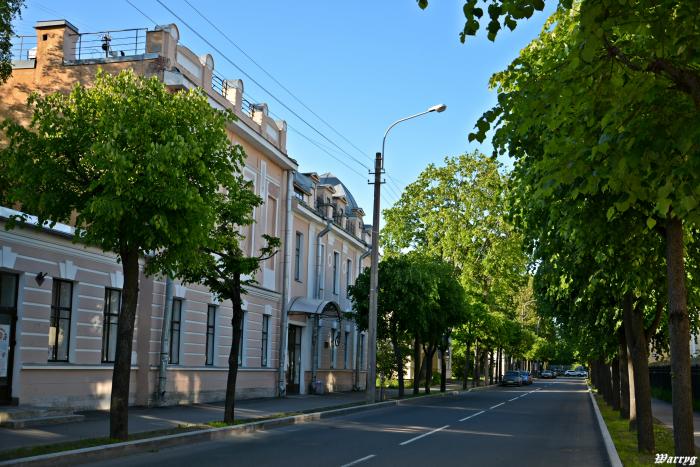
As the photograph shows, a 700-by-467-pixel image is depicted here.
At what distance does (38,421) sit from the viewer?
16.4 meters

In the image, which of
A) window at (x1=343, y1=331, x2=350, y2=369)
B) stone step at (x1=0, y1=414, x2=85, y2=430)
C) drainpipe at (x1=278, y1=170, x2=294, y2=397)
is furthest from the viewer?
window at (x1=343, y1=331, x2=350, y2=369)

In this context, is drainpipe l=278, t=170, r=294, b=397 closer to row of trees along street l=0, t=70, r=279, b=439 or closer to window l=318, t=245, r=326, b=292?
window l=318, t=245, r=326, b=292

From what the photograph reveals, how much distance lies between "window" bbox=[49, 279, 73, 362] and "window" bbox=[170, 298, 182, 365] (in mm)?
4853

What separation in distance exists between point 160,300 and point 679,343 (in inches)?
692

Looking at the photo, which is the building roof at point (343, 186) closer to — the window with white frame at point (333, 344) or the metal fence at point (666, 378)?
the window with white frame at point (333, 344)

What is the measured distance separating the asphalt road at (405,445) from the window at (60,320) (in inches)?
225

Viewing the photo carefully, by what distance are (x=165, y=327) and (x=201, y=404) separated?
3.26 metres

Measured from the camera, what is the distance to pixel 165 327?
23719 mm

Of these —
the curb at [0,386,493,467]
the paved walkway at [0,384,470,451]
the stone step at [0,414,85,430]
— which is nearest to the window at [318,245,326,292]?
the paved walkway at [0,384,470,451]

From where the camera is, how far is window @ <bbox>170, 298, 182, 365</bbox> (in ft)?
81.4

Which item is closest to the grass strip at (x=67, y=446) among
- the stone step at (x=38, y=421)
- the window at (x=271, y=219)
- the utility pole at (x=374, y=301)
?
the stone step at (x=38, y=421)

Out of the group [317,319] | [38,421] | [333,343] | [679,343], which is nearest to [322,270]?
[317,319]

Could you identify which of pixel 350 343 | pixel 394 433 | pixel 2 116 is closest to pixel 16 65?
pixel 2 116

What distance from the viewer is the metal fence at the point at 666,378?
3312 centimetres
